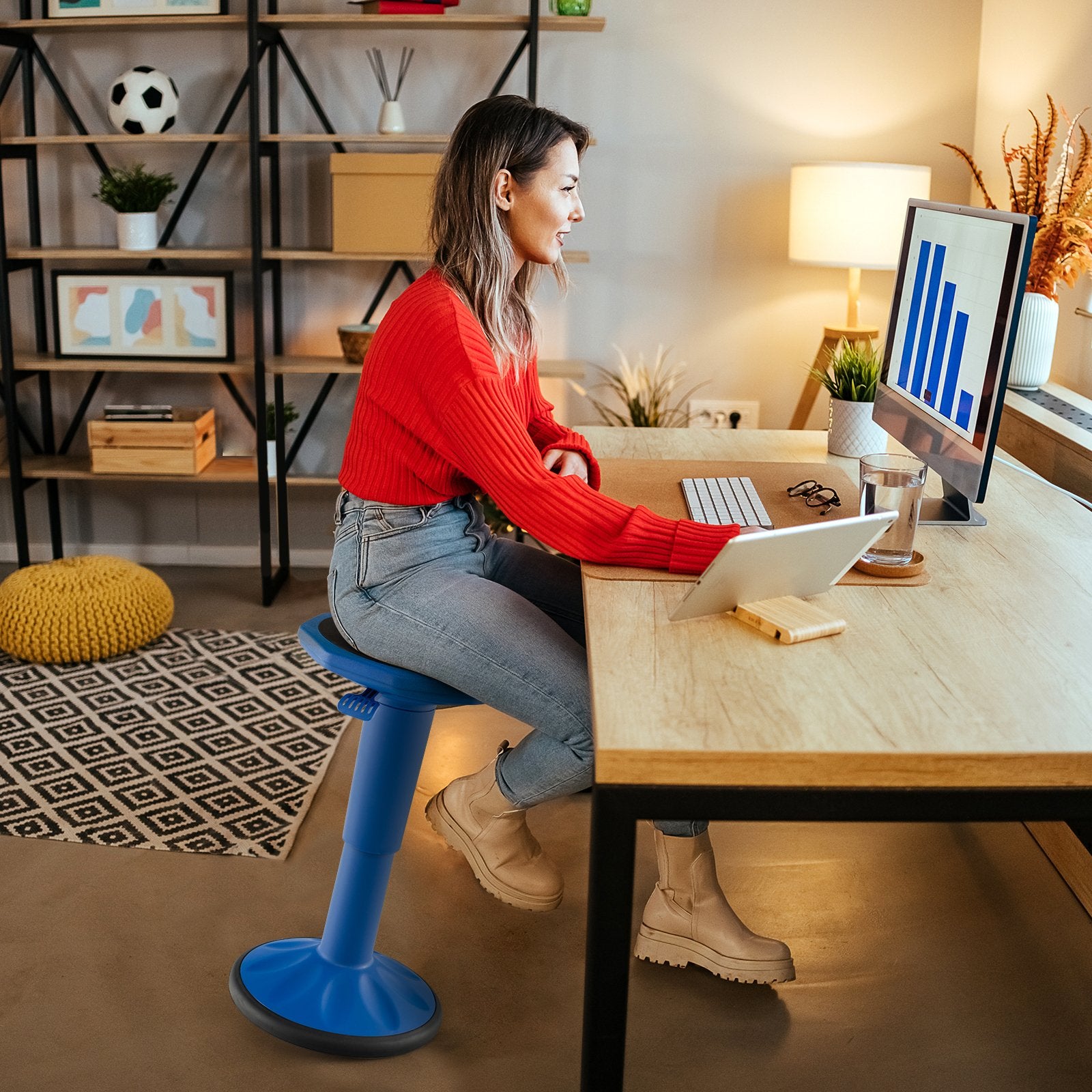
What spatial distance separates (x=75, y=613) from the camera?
2926 millimetres

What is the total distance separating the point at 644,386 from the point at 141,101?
5.40 ft

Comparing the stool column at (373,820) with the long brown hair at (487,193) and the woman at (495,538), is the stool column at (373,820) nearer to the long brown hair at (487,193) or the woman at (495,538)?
the woman at (495,538)

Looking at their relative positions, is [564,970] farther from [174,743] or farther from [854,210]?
[854,210]

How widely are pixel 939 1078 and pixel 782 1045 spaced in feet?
0.70

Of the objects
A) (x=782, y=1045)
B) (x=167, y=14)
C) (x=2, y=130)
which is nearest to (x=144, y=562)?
(x=2, y=130)

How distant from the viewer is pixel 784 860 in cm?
214

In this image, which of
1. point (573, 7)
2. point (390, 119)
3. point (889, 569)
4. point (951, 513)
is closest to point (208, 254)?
point (390, 119)

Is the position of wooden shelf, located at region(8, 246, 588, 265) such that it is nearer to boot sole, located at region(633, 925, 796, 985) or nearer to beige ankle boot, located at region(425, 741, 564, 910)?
beige ankle boot, located at region(425, 741, 564, 910)

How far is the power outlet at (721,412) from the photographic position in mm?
3682

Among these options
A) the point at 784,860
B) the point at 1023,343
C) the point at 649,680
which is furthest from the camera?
the point at 1023,343

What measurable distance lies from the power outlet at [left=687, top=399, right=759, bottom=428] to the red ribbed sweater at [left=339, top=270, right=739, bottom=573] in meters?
2.05

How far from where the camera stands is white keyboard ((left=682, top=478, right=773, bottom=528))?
167 cm

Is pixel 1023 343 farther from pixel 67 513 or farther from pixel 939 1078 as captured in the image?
pixel 67 513

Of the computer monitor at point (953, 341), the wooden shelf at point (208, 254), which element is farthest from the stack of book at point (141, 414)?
the computer monitor at point (953, 341)
